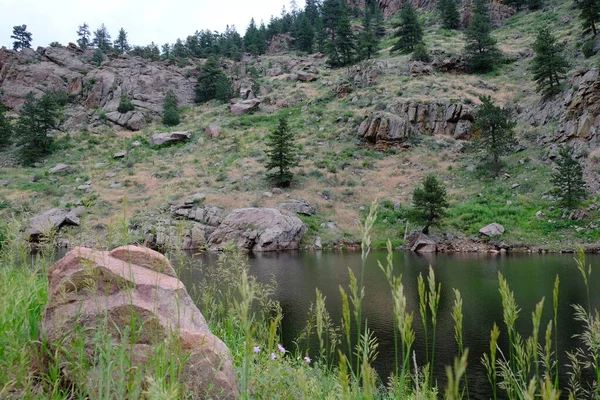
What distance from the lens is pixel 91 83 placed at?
71.1 meters

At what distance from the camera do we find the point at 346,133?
50406 mm

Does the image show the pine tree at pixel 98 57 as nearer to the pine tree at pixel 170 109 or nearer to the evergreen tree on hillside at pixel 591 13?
the pine tree at pixel 170 109

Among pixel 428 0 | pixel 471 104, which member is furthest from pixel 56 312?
pixel 428 0

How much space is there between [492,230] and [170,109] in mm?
57107

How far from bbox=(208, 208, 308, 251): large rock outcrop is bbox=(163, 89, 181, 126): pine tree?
125 feet

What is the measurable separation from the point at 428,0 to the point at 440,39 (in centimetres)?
4278

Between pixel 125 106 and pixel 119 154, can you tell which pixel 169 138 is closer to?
pixel 119 154

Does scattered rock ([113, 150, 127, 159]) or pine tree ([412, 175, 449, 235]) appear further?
scattered rock ([113, 150, 127, 159])

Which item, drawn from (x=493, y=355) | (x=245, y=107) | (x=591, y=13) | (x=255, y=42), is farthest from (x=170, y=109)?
(x=493, y=355)

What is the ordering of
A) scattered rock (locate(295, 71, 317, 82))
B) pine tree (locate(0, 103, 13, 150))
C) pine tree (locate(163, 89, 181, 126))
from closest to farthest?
pine tree (locate(0, 103, 13, 150)), pine tree (locate(163, 89, 181, 126)), scattered rock (locate(295, 71, 317, 82))

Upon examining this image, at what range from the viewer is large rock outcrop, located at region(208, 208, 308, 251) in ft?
104

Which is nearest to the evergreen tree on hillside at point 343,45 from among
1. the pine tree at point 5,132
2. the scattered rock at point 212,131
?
the scattered rock at point 212,131

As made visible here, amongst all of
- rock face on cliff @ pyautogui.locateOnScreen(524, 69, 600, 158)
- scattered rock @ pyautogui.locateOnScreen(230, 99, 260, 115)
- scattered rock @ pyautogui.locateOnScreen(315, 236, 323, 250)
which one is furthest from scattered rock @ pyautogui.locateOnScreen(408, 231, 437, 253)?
scattered rock @ pyautogui.locateOnScreen(230, 99, 260, 115)

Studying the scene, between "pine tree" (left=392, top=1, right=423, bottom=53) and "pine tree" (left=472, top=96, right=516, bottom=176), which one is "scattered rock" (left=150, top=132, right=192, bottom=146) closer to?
"pine tree" (left=472, top=96, right=516, bottom=176)
